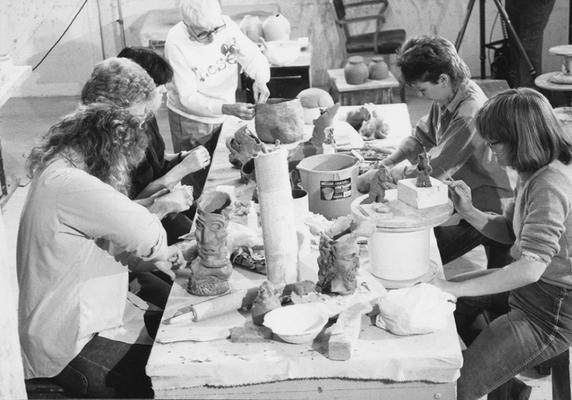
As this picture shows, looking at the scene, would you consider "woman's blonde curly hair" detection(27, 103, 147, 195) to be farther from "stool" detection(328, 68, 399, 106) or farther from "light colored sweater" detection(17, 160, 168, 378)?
"stool" detection(328, 68, 399, 106)

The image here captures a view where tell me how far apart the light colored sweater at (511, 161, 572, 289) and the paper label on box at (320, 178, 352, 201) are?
689mm

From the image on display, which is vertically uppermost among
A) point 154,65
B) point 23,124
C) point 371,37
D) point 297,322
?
point 154,65

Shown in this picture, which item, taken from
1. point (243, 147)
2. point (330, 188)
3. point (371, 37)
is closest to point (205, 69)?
point (243, 147)

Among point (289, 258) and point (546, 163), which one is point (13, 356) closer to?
point (289, 258)

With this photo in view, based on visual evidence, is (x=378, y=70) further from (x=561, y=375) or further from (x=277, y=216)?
(x=277, y=216)

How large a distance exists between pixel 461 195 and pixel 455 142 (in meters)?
0.51

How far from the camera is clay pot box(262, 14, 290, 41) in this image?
21.6 ft

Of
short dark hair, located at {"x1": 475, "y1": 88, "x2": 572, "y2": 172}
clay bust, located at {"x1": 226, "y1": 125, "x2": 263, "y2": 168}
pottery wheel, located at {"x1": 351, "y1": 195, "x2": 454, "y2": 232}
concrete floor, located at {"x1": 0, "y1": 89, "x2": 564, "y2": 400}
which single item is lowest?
concrete floor, located at {"x1": 0, "y1": 89, "x2": 564, "y2": 400}

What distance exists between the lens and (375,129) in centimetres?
421

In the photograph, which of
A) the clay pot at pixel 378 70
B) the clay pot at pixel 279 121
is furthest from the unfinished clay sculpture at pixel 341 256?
the clay pot at pixel 378 70

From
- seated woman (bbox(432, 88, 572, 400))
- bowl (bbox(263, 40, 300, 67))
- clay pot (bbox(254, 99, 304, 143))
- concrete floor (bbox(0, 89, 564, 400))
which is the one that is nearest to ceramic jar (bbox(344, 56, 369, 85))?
bowl (bbox(263, 40, 300, 67))

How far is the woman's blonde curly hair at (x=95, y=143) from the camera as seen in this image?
267 cm

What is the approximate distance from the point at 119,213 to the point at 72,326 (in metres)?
0.39

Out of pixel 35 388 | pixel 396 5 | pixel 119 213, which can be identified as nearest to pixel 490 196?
pixel 119 213
